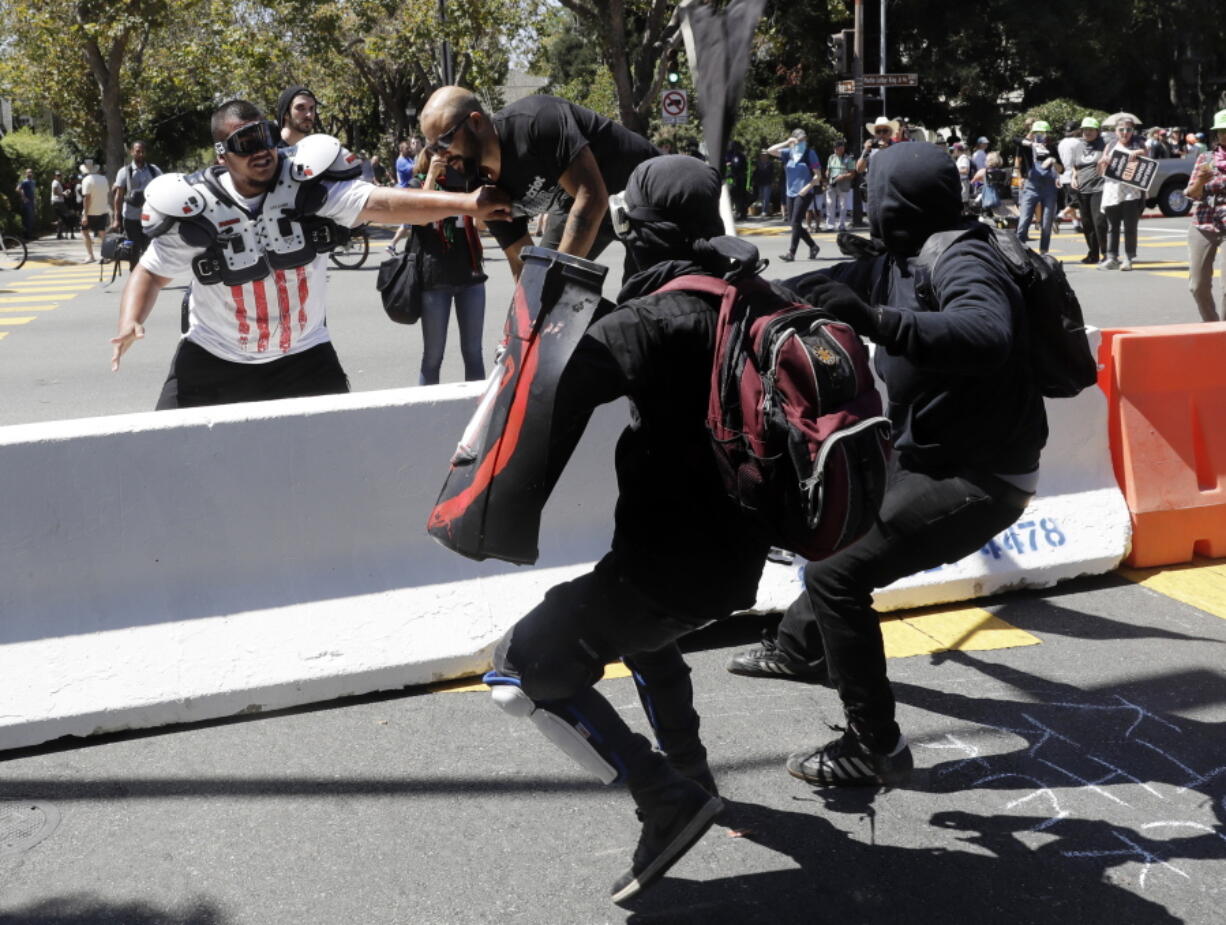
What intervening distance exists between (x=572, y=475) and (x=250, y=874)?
80.3 inches

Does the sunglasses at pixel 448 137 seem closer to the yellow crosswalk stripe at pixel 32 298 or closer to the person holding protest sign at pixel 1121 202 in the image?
the person holding protest sign at pixel 1121 202

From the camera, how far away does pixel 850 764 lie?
363 centimetres

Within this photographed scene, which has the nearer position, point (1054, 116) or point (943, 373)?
point (943, 373)

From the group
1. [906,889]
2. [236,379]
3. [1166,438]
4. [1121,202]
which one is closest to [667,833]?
[906,889]

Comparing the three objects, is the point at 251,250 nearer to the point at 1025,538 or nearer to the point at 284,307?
the point at 284,307

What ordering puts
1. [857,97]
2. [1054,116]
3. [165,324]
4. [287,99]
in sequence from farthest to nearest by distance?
[1054,116], [857,97], [165,324], [287,99]

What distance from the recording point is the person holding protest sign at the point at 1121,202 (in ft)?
51.6

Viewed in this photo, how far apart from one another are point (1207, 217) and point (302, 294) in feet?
25.8

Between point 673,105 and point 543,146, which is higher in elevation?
point 673,105

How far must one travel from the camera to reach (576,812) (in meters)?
3.56

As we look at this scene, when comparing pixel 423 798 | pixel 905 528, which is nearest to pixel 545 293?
pixel 905 528

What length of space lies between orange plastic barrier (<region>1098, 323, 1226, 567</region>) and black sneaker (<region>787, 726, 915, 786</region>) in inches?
93.0

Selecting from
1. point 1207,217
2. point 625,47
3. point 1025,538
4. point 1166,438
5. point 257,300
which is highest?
point 625,47

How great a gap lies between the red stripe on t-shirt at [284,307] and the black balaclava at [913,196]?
2284mm
